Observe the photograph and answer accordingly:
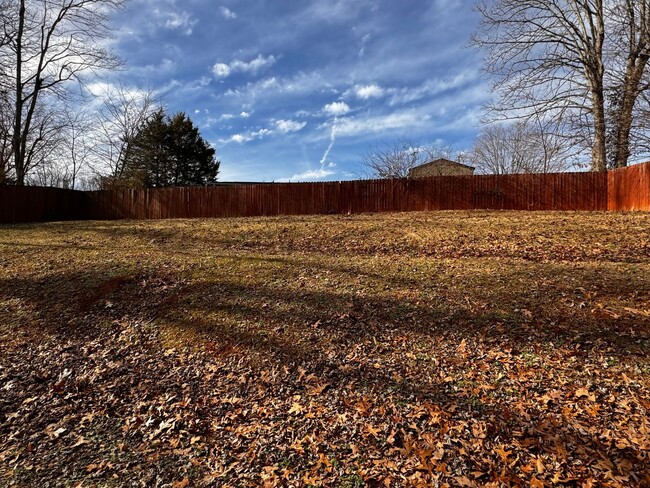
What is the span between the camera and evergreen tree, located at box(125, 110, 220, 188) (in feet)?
90.2

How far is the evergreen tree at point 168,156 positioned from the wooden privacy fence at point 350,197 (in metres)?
10.1

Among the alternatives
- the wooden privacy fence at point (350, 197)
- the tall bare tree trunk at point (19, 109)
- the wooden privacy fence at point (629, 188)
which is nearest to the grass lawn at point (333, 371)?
the wooden privacy fence at point (629, 188)

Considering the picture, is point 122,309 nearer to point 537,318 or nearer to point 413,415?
point 413,415

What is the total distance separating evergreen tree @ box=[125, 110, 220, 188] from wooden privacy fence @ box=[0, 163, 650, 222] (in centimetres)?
1008

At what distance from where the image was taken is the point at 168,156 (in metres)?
28.1

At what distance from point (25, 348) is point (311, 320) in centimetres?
345

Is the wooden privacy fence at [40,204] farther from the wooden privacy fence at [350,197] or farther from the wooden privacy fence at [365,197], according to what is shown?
the wooden privacy fence at [365,197]

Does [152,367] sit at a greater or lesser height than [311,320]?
lesser

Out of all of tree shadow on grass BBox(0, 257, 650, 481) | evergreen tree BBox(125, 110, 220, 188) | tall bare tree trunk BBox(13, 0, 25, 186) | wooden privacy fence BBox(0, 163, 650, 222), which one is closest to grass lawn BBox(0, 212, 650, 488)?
tree shadow on grass BBox(0, 257, 650, 481)

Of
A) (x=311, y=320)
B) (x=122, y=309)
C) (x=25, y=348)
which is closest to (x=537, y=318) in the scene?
(x=311, y=320)

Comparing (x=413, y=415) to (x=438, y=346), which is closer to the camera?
(x=413, y=415)

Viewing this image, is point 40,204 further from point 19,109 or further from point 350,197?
point 350,197

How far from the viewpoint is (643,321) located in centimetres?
375

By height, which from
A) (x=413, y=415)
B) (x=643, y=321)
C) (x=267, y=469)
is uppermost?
(x=643, y=321)
